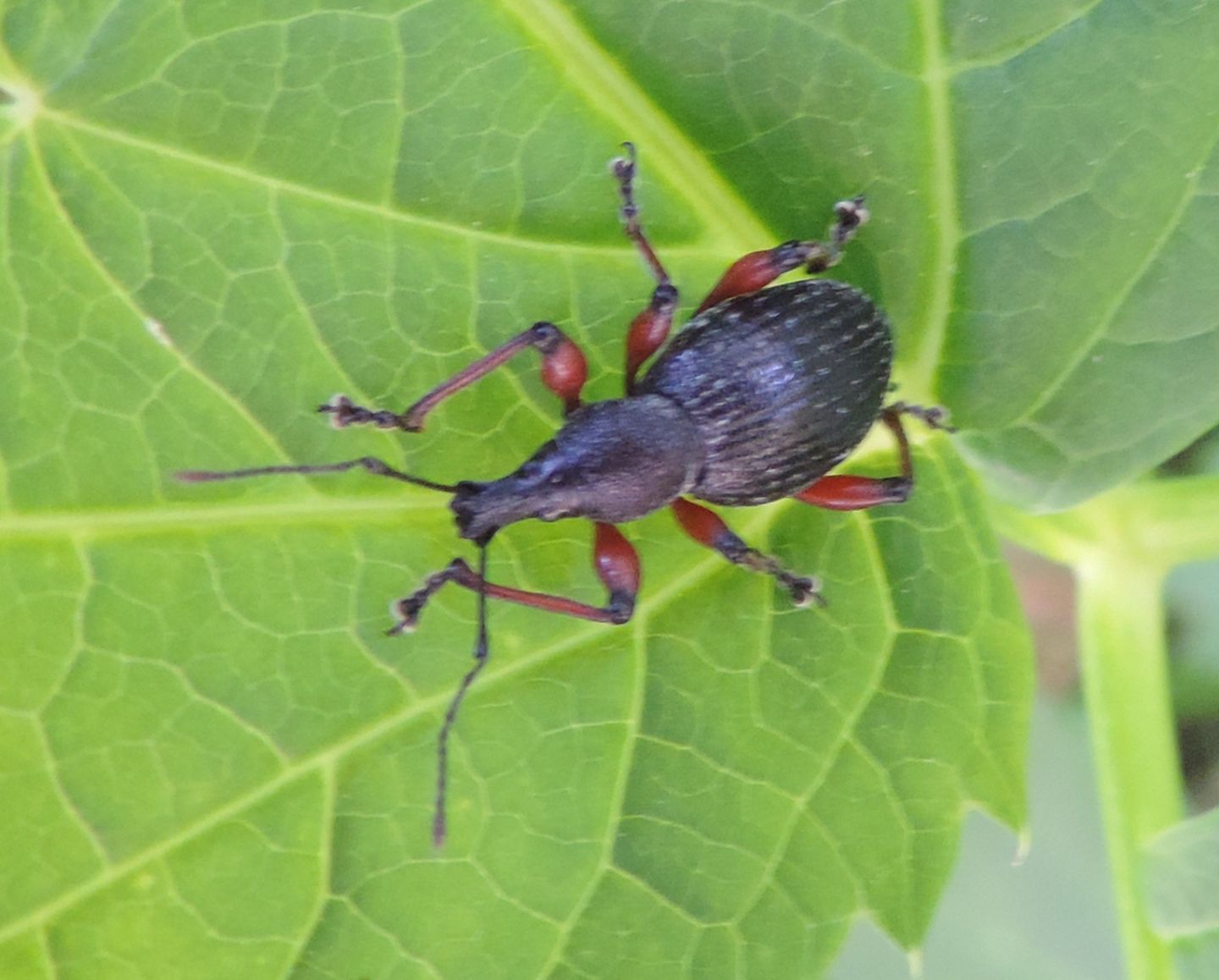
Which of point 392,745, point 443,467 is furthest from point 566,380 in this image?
point 392,745

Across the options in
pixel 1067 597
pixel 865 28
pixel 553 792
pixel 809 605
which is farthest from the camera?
pixel 1067 597

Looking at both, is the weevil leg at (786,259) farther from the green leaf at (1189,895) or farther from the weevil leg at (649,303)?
the green leaf at (1189,895)

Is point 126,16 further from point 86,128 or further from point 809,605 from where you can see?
point 809,605

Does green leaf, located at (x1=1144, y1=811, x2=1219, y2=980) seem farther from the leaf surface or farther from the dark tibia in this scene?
the dark tibia

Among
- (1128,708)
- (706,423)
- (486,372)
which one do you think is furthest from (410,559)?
(1128,708)

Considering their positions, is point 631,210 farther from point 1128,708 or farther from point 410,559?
point 1128,708

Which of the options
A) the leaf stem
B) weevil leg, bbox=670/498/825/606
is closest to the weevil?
weevil leg, bbox=670/498/825/606
